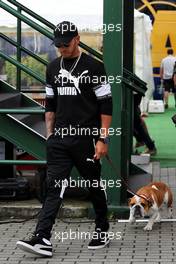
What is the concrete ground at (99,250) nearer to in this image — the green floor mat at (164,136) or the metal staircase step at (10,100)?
the metal staircase step at (10,100)

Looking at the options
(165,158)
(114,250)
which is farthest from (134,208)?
(165,158)

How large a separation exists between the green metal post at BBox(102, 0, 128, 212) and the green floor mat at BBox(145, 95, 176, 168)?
393 cm

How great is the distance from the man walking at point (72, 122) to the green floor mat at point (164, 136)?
207 inches

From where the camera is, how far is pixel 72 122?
6230mm

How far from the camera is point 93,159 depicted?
6.30 meters

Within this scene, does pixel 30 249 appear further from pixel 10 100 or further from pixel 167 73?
pixel 167 73

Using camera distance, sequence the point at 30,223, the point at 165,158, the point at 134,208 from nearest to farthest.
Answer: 1. the point at 134,208
2. the point at 30,223
3. the point at 165,158

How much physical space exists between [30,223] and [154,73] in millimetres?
17183

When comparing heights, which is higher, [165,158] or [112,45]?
[112,45]

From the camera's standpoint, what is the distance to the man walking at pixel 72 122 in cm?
619

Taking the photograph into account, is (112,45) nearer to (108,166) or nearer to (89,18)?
(108,166)

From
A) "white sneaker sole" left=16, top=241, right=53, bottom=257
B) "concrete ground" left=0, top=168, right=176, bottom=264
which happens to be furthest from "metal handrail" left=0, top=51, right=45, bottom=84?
"white sneaker sole" left=16, top=241, right=53, bottom=257

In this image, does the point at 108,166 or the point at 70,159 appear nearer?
the point at 70,159

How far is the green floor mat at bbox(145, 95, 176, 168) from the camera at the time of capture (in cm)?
1229
